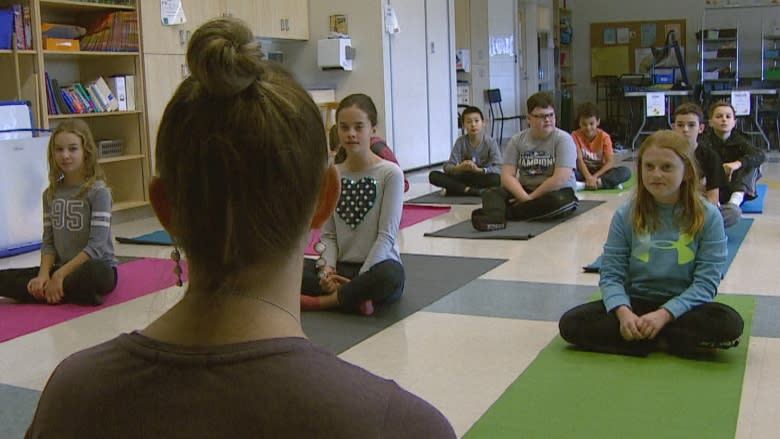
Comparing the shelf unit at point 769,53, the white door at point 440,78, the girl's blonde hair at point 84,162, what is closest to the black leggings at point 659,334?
the girl's blonde hair at point 84,162

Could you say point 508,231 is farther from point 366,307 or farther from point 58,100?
point 58,100

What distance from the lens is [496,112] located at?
13344 mm

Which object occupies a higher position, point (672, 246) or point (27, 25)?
point (27, 25)

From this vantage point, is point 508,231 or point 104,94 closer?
point 508,231

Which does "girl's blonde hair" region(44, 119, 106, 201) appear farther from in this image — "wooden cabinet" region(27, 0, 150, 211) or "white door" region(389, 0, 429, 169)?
"white door" region(389, 0, 429, 169)

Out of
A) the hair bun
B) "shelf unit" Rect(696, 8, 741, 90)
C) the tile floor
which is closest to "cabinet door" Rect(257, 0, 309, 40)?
the tile floor

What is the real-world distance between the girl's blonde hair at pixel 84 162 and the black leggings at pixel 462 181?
374cm

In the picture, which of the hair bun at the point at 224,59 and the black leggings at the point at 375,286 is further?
the black leggings at the point at 375,286

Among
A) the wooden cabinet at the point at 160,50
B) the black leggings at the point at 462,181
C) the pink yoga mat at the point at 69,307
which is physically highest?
the wooden cabinet at the point at 160,50

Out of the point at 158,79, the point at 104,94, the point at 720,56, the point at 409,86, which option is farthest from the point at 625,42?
the point at 104,94

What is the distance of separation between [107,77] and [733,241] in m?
4.59

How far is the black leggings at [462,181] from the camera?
7.25 m

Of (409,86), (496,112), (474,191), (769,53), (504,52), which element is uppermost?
(504,52)

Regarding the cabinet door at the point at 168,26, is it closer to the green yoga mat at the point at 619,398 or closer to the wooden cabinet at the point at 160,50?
the wooden cabinet at the point at 160,50
